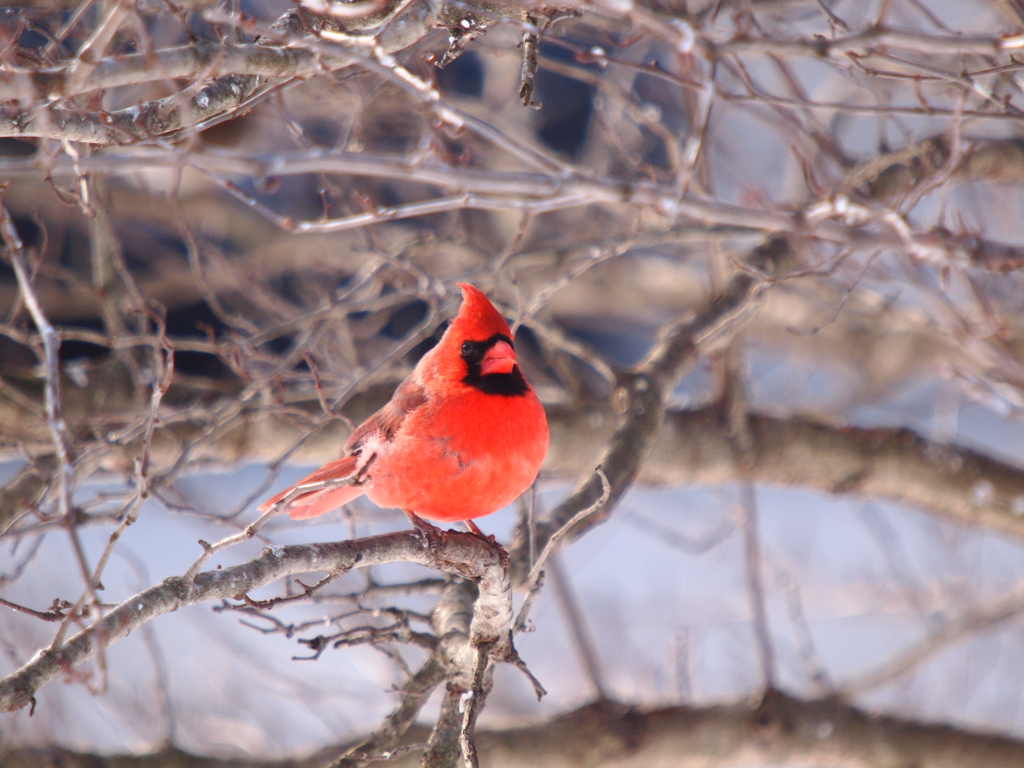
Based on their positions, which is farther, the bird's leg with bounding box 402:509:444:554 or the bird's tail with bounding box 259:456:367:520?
the bird's tail with bounding box 259:456:367:520

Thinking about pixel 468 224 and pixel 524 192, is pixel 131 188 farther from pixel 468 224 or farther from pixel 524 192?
pixel 524 192

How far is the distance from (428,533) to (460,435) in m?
0.25

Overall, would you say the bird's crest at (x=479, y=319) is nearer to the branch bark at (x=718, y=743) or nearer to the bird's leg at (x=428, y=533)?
the bird's leg at (x=428, y=533)

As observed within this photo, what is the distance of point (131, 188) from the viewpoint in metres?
5.25

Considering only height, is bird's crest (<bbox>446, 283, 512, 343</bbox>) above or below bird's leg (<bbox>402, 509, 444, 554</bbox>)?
above

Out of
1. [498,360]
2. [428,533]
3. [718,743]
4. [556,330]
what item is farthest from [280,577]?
[718,743]

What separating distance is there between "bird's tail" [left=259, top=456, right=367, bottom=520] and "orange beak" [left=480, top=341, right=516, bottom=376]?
0.44m

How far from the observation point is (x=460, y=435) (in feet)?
7.10

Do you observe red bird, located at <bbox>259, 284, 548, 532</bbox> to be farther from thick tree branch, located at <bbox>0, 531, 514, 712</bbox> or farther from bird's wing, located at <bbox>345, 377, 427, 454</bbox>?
thick tree branch, located at <bbox>0, 531, 514, 712</bbox>

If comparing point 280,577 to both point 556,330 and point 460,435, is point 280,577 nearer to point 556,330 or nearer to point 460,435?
point 460,435

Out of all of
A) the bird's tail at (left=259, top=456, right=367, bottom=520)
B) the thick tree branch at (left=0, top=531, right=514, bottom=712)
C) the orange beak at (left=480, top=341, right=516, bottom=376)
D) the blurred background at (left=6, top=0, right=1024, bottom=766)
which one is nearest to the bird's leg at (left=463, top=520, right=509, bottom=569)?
the thick tree branch at (left=0, top=531, right=514, bottom=712)

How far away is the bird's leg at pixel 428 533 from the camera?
194 cm

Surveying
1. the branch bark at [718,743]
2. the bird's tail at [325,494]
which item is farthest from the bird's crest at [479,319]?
the branch bark at [718,743]

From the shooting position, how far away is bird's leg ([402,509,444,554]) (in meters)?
1.94
